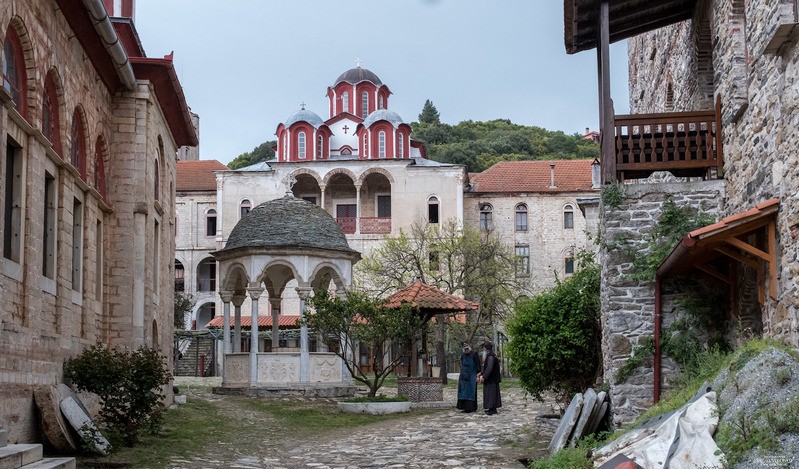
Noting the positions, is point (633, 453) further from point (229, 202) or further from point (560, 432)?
point (229, 202)

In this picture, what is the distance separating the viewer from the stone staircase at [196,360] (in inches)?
1653

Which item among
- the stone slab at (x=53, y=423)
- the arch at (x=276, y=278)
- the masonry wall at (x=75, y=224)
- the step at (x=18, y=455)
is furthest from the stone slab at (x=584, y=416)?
the arch at (x=276, y=278)

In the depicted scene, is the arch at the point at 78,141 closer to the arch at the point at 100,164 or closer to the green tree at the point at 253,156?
the arch at the point at 100,164

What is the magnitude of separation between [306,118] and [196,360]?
1533 centimetres

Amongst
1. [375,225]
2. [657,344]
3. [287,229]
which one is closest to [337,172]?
[375,225]

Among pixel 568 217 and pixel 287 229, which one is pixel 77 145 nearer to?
pixel 287 229

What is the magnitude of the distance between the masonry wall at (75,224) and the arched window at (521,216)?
1300 inches

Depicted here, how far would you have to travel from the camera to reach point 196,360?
42.2 m

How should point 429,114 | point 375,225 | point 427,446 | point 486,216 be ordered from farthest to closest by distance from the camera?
point 429,114 < point 486,216 < point 375,225 < point 427,446

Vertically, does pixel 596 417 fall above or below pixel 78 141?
below

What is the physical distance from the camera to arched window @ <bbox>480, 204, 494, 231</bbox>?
172ft

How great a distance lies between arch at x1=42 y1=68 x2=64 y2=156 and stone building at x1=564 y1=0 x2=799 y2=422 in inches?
266

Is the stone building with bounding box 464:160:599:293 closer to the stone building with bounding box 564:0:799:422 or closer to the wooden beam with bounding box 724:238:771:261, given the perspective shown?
the stone building with bounding box 564:0:799:422

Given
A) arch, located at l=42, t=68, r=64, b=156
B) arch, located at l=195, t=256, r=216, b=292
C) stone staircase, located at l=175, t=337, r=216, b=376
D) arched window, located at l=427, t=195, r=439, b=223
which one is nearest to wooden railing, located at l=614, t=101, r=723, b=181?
arch, located at l=42, t=68, r=64, b=156
